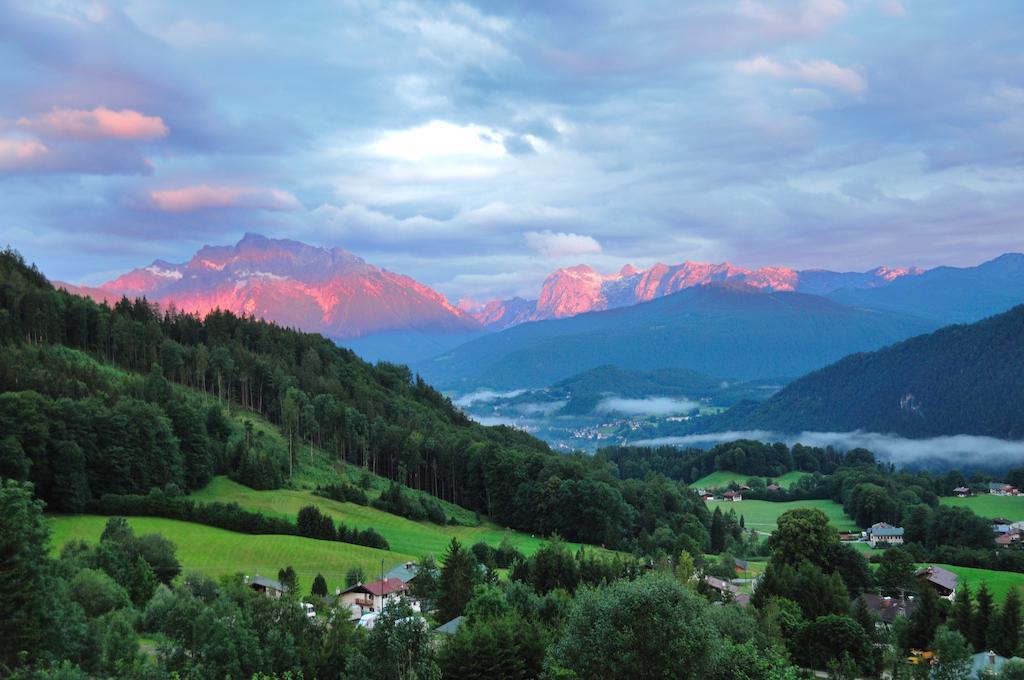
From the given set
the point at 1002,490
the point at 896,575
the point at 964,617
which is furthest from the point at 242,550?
the point at 1002,490

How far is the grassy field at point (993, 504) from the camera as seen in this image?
125 meters

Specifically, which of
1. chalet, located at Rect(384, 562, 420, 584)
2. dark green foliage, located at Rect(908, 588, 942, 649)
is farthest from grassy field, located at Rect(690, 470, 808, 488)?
dark green foliage, located at Rect(908, 588, 942, 649)

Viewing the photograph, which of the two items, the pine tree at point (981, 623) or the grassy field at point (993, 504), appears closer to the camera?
the pine tree at point (981, 623)

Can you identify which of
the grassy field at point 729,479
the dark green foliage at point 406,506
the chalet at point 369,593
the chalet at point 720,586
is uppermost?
the dark green foliage at point 406,506

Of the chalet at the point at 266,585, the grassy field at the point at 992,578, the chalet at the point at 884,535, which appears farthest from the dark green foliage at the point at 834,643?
the chalet at the point at 884,535

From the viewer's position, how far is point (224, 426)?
9212 cm

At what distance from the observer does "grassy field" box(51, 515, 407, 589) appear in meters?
60.6

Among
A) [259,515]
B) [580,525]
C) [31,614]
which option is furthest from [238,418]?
[31,614]

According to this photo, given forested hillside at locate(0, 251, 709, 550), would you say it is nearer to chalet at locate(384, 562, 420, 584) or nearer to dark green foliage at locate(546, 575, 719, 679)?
chalet at locate(384, 562, 420, 584)

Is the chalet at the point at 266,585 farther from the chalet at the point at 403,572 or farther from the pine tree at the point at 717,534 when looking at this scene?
the pine tree at the point at 717,534

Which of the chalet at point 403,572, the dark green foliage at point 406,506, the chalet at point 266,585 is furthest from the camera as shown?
the dark green foliage at point 406,506

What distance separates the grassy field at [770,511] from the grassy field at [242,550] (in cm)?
7583

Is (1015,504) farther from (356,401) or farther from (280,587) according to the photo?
(280,587)

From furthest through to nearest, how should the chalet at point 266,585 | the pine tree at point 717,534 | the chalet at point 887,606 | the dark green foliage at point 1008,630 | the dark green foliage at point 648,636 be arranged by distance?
the pine tree at point 717,534 → the chalet at point 887,606 → the chalet at point 266,585 → the dark green foliage at point 1008,630 → the dark green foliage at point 648,636
